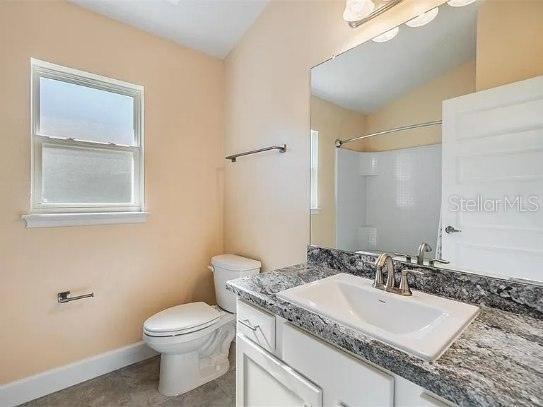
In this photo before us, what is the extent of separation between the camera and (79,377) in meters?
1.74

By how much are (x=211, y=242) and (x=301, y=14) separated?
1.73 meters

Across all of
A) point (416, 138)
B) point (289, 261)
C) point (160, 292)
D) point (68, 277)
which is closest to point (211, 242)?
point (160, 292)

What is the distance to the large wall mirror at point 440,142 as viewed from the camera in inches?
35.4

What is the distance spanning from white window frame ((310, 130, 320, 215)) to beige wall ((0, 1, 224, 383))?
→ 3.29 feet

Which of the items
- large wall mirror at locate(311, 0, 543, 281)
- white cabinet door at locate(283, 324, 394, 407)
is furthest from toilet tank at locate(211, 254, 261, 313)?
white cabinet door at locate(283, 324, 394, 407)

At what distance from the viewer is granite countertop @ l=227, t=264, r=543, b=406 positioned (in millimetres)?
523

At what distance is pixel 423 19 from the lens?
1.17 metres

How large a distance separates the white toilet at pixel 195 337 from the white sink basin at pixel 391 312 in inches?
34.0

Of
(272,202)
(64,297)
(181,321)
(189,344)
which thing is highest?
(272,202)

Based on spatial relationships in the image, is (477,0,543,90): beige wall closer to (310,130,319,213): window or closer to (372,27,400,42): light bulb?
(372,27,400,42): light bulb

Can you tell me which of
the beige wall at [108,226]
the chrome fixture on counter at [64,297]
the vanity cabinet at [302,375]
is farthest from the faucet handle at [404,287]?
the chrome fixture on counter at [64,297]

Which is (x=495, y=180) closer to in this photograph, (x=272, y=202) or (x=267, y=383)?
(x=267, y=383)

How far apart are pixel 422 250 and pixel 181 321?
4.48 feet

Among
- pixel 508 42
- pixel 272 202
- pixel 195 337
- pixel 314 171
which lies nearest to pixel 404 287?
pixel 314 171
